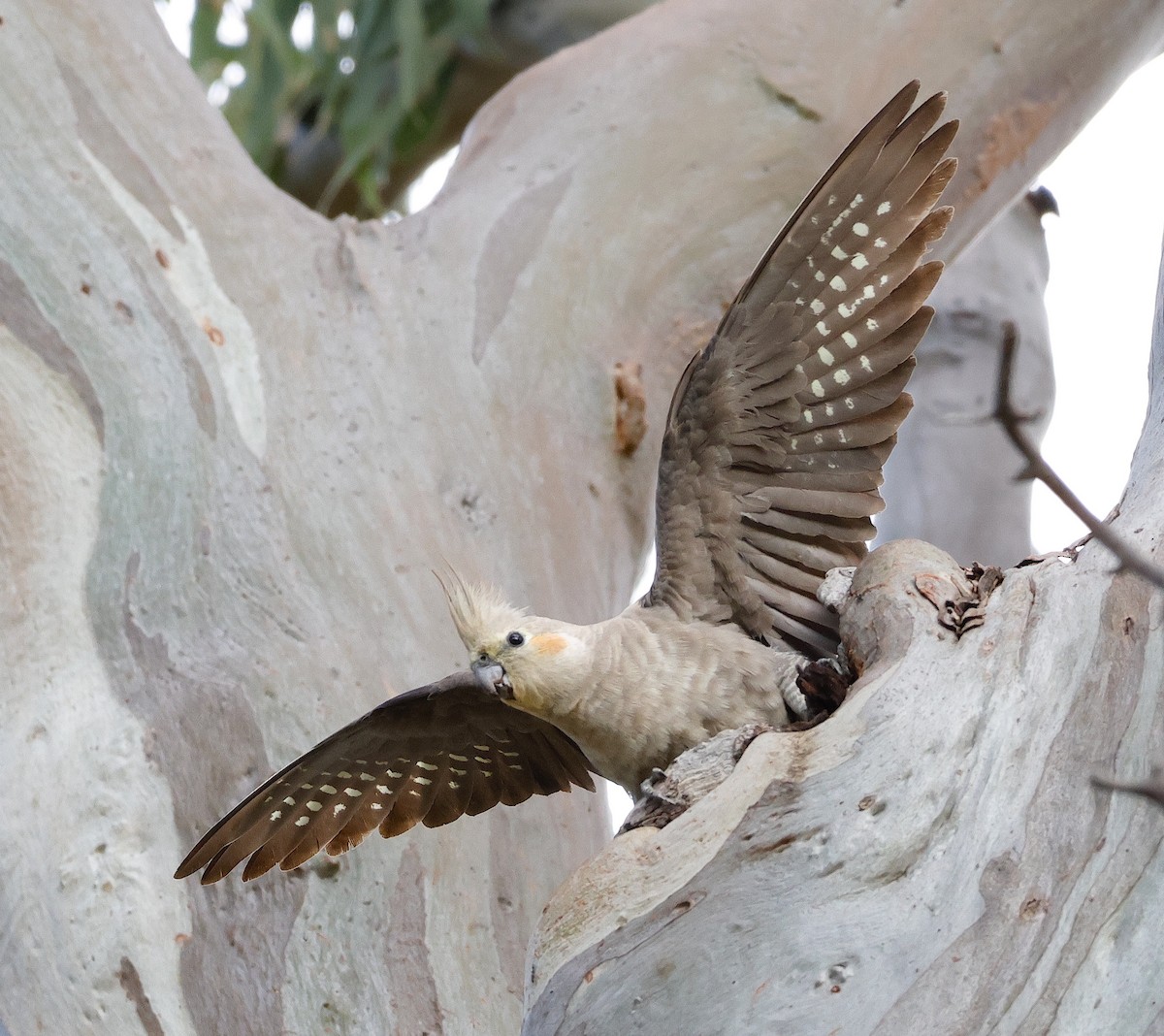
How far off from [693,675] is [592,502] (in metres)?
0.65

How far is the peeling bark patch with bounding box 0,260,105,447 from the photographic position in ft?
6.79

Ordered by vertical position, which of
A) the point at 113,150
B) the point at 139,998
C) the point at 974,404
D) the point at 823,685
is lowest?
the point at 139,998

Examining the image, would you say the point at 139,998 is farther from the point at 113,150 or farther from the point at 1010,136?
the point at 1010,136

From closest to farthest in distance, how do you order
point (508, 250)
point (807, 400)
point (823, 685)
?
1. point (823, 685)
2. point (807, 400)
3. point (508, 250)

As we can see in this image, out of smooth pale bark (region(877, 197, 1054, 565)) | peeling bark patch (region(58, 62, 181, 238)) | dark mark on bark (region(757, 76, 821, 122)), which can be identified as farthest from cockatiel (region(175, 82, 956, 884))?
smooth pale bark (region(877, 197, 1054, 565))

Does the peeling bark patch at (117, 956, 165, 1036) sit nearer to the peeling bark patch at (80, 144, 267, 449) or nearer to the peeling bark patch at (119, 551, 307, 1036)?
the peeling bark patch at (119, 551, 307, 1036)

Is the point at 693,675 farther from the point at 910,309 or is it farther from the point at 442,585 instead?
the point at 910,309

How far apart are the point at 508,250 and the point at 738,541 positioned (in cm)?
88

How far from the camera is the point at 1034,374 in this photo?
399 centimetres

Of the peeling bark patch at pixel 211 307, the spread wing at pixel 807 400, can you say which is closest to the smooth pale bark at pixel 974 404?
the spread wing at pixel 807 400

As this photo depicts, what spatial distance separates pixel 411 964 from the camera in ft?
6.12

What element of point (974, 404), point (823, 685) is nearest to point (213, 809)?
point (823, 685)

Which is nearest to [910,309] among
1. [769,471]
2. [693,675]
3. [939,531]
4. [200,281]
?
[769,471]

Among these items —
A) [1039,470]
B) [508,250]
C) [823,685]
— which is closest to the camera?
[1039,470]
